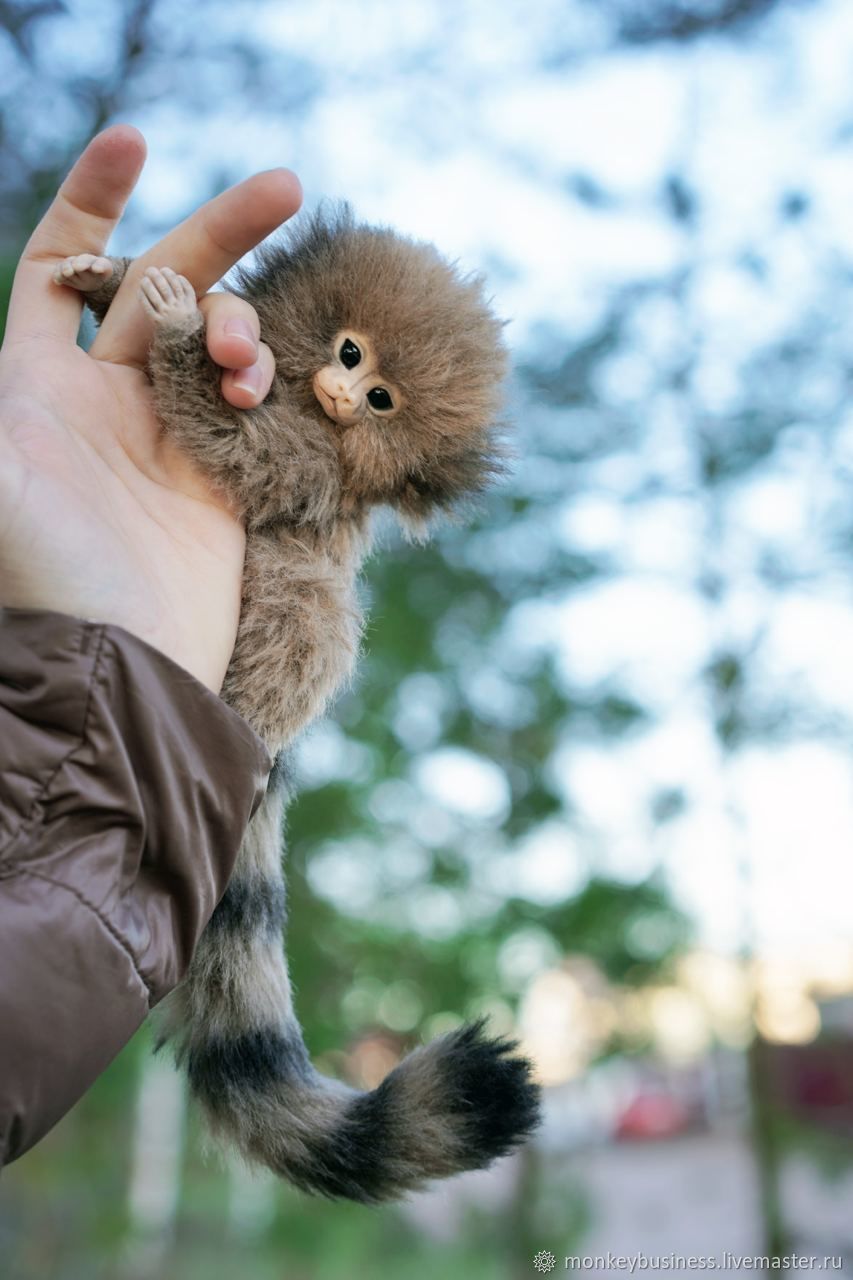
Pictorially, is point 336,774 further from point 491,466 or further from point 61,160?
point 491,466

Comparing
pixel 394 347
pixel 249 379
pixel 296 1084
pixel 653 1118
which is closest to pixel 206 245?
pixel 249 379

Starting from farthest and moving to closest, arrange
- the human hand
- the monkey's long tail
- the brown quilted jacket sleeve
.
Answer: the monkey's long tail, the human hand, the brown quilted jacket sleeve

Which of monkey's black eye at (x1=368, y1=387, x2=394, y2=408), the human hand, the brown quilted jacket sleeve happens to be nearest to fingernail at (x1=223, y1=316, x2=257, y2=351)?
the human hand

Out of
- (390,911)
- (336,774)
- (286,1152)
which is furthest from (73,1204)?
(286,1152)

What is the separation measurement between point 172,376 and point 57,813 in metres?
0.64

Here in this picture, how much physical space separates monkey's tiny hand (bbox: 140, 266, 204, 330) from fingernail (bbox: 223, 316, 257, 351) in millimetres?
88

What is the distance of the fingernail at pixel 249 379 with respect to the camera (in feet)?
4.74

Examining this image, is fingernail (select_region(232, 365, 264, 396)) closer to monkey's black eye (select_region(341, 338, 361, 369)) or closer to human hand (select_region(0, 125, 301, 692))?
human hand (select_region(0, 125, 301, 692))

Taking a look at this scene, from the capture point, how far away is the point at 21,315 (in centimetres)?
147

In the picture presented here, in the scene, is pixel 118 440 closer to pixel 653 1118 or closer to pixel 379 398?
pixel 379 398

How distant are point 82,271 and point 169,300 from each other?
0.13 meters

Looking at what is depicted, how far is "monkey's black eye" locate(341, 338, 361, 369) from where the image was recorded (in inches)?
63.2

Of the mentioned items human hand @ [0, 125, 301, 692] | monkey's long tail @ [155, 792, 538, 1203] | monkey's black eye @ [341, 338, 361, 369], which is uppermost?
monkey's black eye @ [341, 338, 361, 369]

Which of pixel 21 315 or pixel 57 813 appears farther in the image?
pixel 21 315
